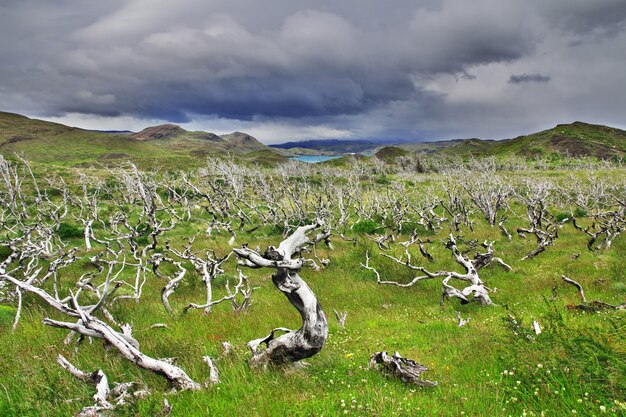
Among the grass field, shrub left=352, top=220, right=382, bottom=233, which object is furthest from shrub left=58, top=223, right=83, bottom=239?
shrub left=352, top=220, right=382, bottom=233

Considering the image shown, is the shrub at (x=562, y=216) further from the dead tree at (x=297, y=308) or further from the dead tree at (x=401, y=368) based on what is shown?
the dead tree at (x=297, y=308)

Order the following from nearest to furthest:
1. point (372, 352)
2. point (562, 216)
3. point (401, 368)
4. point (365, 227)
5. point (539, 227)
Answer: point (401, 368) → point (372, 352) → point (539, 227) → point (365, 227) → point (562, 216)

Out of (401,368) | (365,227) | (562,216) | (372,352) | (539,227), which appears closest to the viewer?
(401,368)

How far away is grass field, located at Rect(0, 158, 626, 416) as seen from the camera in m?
3.91

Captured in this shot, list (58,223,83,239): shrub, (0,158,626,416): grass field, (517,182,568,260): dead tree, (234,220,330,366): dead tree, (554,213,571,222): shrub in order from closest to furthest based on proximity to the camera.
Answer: (0,158,626,416): grass field < (234,220,330,366): dead tree < (517,182,568,260): dead tree < (58,223,83,239): shrub < (554,213,571,222): shrub

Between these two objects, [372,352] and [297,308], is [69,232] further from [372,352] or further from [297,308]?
[297,308]

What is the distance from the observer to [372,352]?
6.34m

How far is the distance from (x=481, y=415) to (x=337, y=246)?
19.9 meters

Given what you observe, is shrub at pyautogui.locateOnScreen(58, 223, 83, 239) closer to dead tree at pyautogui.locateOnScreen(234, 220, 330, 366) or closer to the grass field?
the grass field

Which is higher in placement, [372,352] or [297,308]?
[297,308]

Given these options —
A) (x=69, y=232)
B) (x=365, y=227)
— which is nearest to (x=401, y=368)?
(x=365, y=227)

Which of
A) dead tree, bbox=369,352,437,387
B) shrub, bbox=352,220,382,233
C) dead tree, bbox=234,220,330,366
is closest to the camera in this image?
dead tree, bbox=234,220,330,366

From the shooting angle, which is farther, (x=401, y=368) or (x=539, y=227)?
(x=539, y=227)

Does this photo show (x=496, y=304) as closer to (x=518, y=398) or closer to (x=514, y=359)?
(x=514, y=359)
